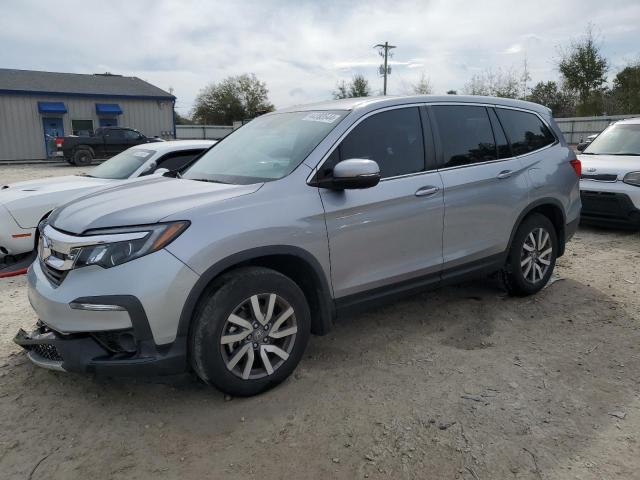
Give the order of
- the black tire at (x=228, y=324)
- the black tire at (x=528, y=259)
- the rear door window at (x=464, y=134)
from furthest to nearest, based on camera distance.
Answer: the black tire at (x=528, y=259), the rear door window at (x=464, y=134), the black tire at (x=228, y=324)

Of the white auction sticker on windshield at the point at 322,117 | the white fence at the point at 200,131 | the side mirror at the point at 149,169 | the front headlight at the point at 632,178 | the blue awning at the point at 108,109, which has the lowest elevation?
the front headlight at the point at 632,178

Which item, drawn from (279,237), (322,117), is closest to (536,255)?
(322,117)

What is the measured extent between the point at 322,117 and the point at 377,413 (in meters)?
2.05

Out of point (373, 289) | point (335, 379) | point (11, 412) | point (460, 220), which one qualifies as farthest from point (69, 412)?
point (460, 220)

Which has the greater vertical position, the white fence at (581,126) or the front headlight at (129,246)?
the white fence at (581,126)

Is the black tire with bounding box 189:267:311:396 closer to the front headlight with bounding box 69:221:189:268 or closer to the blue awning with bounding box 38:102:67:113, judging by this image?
the front headlight with bounding box 69:221:189:268

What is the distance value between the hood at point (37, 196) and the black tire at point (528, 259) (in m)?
4.53

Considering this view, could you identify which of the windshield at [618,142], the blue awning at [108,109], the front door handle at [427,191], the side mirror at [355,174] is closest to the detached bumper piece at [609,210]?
the windshield at [618,142]

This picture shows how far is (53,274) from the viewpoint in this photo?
115 inches

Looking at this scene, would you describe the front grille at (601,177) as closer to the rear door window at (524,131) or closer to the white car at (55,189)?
the rear door window at (524,131)

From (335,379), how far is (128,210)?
1.66 metres

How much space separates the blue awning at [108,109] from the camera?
29984 millimetres

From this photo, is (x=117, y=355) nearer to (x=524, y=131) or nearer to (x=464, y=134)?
(x=464, y=134)

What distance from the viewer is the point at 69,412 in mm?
2963
